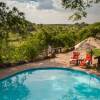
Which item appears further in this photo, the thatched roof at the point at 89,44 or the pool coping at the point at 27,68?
the thatched roof at the point at 89,44

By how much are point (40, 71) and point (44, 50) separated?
585cm

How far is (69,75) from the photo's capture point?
18172 mm

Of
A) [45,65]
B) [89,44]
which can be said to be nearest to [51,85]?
[45,65]

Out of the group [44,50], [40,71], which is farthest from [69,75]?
[44,50]

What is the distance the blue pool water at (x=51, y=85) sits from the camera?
1423cm

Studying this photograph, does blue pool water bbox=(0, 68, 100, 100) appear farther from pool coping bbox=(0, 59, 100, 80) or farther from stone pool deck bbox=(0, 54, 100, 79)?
stone pool deck bbox=(0, 54, 100, 79)

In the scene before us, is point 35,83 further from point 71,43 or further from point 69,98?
point 71,43

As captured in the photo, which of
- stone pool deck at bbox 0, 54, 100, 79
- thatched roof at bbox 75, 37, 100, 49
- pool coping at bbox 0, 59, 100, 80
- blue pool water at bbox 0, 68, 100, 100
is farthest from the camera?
thatched roof at bbox 75, 37, 100, 49

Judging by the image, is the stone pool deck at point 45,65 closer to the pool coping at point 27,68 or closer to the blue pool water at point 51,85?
the pool coping at point 27,68

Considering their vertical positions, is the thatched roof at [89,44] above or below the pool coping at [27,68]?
above

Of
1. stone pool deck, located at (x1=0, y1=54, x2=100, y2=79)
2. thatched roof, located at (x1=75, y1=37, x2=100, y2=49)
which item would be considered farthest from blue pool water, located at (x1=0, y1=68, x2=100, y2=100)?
thatched roof, located at (x1=75, y1=37, x2=100, y2=49)

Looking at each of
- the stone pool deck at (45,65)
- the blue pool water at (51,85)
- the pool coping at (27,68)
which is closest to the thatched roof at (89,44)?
the stone pool deck at (45,65)

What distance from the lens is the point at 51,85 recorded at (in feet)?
52.8

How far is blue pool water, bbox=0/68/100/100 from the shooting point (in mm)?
14234
